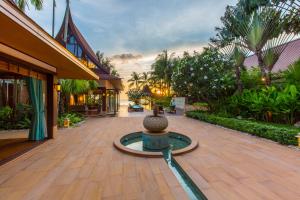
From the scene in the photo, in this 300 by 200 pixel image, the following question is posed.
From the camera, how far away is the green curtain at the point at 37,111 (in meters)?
6.70

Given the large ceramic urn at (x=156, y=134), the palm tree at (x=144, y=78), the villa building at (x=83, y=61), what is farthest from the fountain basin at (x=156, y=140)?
the palm tree at (x=144, y=78)

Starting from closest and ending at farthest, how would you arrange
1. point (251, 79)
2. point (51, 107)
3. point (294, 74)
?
point (51, 107), point (294, 74), point (251, 79)

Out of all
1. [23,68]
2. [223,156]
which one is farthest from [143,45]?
→ [223,156]

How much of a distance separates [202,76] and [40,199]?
11562 mm

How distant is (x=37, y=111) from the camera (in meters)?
6.94

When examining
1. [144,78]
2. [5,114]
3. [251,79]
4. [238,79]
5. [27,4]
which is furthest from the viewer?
[144,78]

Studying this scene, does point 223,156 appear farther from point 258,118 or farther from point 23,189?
point 258,118

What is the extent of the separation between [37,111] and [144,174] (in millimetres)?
5044

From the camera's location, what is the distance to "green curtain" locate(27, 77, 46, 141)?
670 cm

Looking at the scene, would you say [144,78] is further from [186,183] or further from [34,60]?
[186,183]

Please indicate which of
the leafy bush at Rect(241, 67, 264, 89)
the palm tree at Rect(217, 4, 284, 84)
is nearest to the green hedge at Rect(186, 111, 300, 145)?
the palm tree at Rect(217, 4, 284, 84)

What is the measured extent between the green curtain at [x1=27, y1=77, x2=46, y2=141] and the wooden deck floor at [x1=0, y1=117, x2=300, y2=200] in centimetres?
116

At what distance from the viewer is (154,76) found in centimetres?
3838

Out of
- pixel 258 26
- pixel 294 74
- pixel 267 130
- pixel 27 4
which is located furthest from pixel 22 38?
pixel 258 26
